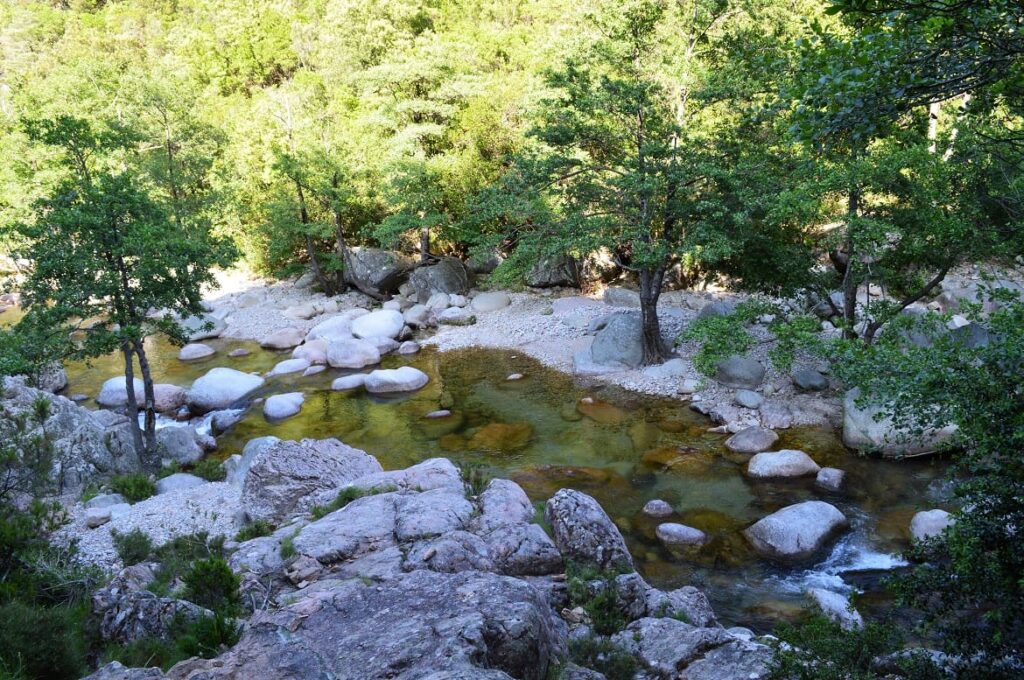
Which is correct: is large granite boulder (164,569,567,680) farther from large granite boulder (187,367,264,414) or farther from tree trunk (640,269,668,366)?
large granite boulder (187,367,264,414)

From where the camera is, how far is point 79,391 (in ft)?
70.2

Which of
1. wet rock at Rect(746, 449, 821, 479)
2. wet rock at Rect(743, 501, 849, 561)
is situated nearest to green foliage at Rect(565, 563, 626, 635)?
wet rock at Rect(743, 501, 849, 561)

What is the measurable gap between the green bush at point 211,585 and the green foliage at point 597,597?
13.2 ft

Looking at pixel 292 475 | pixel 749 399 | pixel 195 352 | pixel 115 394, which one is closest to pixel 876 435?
pixel 749 399

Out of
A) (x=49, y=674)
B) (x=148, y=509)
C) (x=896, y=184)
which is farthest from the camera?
(x=896, y=184)

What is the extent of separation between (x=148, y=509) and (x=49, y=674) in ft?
21.2

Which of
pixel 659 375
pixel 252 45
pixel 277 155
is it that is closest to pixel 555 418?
pixel 659 375

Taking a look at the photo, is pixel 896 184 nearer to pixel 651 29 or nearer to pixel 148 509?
pixel 651 29

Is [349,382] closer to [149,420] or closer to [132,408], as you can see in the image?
[149,420]

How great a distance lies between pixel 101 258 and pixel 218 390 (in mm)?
7200

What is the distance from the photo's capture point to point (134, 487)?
12609 mm

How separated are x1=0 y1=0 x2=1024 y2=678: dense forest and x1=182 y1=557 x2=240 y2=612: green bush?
145 cm

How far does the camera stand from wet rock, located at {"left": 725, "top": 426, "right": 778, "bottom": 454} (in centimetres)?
1504

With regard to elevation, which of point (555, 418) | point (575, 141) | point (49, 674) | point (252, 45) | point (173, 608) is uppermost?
point (252, 45)
